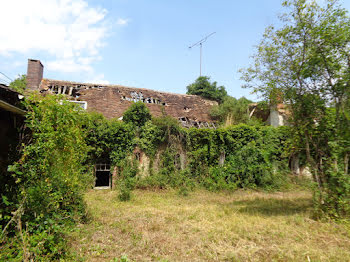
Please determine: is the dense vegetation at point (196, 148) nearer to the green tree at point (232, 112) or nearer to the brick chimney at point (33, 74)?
the green tree at point (232, 112)

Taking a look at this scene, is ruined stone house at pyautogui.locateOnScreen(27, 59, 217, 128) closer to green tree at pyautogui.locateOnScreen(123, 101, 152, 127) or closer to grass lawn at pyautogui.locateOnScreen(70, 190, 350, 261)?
green tree at pyautogui.locateOnScreen(123, 101, 152, 127)

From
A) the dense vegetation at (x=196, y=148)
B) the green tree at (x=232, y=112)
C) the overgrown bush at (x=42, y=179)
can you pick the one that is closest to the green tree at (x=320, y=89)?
the dense vegetation at (x=196, y=148)

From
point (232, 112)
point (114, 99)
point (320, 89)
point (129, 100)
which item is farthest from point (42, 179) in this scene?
point (232, 112)

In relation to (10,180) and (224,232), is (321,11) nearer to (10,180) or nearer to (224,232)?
(224,232)

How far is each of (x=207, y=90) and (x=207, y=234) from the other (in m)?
16.3

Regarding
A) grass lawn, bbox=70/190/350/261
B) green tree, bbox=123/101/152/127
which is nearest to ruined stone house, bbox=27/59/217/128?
green tree, bbox=123/101/152/127

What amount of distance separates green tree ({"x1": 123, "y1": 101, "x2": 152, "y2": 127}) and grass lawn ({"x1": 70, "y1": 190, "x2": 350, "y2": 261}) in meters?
5.10

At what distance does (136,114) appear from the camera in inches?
472

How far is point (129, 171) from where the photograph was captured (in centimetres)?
Answer: 1122

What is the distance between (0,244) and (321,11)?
9596mm

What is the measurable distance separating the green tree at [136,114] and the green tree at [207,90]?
31.2ft

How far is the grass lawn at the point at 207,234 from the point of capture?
165 inches

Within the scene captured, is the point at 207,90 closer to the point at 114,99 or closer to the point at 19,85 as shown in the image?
the point at 114,99

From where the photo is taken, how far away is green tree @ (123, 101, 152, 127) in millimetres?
11883
